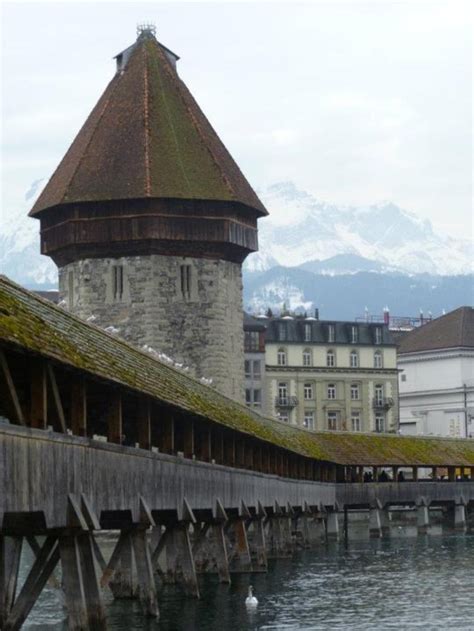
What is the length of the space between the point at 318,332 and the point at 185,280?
1704 inches

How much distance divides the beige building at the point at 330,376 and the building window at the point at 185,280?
39.3 metres

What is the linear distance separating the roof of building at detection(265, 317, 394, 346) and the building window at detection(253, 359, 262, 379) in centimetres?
197

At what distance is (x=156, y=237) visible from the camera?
68062 millimetres

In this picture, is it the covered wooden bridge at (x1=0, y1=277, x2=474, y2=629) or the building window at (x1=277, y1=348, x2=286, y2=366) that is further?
the building window at (x1=277, y1=348, x2=286, y2=366)

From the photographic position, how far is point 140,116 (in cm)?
7144

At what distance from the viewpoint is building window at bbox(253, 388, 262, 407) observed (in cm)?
10774

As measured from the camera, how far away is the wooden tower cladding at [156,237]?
2704 inches

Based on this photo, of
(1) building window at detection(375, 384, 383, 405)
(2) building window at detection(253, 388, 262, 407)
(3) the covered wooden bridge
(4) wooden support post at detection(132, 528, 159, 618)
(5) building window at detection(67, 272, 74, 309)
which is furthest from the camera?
(1) building window at detection(375, 384, 383, 405)

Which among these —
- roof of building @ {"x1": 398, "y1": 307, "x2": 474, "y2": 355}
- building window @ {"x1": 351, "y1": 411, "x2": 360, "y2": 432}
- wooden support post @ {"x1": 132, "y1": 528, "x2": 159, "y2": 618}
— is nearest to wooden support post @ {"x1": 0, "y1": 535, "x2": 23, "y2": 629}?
wooden support post @ {"x1": 132, "y1": 528, "x2": 159, "y2": 618}

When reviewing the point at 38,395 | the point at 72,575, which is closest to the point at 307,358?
the point at 72,575

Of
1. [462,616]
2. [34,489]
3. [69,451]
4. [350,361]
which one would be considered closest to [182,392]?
[462,616]

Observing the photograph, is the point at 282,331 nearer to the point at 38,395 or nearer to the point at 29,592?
the point at 29,592

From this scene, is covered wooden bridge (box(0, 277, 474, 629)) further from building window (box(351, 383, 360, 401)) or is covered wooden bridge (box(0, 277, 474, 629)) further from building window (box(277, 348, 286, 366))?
building window (box(351, 383, 360, 401))

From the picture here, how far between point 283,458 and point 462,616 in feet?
73.3
